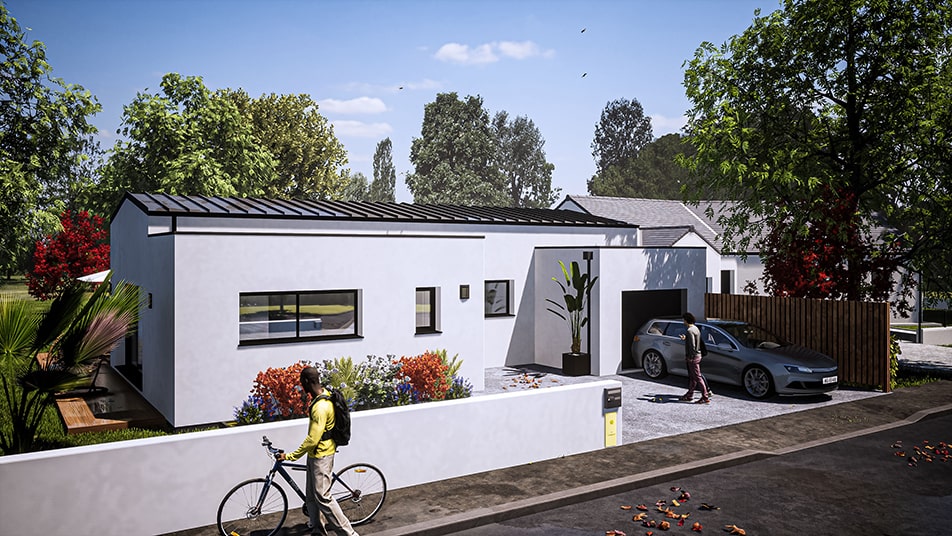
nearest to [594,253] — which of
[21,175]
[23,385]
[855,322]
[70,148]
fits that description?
[855,322]

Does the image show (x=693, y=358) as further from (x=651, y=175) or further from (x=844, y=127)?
(x=651, y=175)

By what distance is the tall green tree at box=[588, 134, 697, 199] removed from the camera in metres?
74.5

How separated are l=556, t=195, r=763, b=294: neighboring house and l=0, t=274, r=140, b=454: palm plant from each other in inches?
836

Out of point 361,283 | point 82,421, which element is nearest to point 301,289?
point 361,283

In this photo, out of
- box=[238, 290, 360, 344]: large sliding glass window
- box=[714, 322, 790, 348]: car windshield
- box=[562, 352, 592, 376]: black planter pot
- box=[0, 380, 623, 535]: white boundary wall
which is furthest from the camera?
box=[562, 352, 592, 376]: black planter pot

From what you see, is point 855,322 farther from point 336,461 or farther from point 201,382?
point 201,382

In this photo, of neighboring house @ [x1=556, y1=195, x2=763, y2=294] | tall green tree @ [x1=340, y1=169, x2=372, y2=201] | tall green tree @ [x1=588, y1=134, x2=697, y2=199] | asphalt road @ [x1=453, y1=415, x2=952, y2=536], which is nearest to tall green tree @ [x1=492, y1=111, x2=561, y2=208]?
tall green tree @ [x1=588, y1=134, x2=697, y2=199]

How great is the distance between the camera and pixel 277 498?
7555mm

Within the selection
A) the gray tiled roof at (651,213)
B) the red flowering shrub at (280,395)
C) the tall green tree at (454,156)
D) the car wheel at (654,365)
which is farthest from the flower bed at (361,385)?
the tall green tree at (454,156)

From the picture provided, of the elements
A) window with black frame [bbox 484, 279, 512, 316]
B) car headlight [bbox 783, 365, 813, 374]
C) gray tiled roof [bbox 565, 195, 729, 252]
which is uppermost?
gray tiled roof [bbox 565, 195, 729, 252]

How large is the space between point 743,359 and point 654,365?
8.31 feet

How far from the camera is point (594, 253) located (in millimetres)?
17500

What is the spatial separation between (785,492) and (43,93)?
112 feet

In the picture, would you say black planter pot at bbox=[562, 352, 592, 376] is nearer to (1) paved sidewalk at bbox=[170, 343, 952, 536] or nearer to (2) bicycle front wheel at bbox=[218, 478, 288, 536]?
(1) paved sidewalk at bbox=[170, 343, 952, 536]
